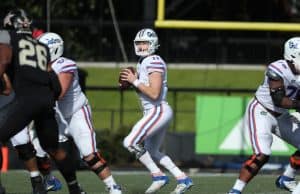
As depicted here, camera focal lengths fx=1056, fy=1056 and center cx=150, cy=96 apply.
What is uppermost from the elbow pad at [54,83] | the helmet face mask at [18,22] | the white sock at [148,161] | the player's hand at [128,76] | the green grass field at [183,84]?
the helmet face mask at [18,22]

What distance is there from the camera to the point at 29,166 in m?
9.52

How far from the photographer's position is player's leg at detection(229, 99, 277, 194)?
938 cm

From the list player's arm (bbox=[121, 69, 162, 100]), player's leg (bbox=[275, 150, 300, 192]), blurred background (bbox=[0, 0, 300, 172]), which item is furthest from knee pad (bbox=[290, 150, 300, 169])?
blurred background (bbox=[0, 0, 300, 172])

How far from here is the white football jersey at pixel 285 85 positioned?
929cm

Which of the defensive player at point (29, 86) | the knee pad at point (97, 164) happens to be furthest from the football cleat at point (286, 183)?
the defensive player at point (29, 86)

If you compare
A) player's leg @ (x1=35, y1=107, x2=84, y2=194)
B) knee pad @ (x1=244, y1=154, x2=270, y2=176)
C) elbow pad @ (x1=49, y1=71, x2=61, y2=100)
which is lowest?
knee pad @ (x1=244, y1=154, x2=270, y2=176)

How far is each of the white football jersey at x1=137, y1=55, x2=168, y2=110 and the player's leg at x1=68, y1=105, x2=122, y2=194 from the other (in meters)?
0.56

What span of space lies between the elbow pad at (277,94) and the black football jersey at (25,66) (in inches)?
78.7

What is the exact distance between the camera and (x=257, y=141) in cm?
948

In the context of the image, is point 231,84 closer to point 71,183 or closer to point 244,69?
point 244,69

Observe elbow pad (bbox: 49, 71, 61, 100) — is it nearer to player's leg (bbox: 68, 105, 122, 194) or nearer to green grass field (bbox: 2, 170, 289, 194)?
player's leg (bbox: 68, 105, 122, 194)

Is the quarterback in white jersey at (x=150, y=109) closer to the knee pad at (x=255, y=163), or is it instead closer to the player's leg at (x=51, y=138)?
the knee pad at (x=255, y=163)

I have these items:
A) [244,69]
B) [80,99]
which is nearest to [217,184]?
[80,99]

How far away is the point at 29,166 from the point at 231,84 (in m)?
10.6
